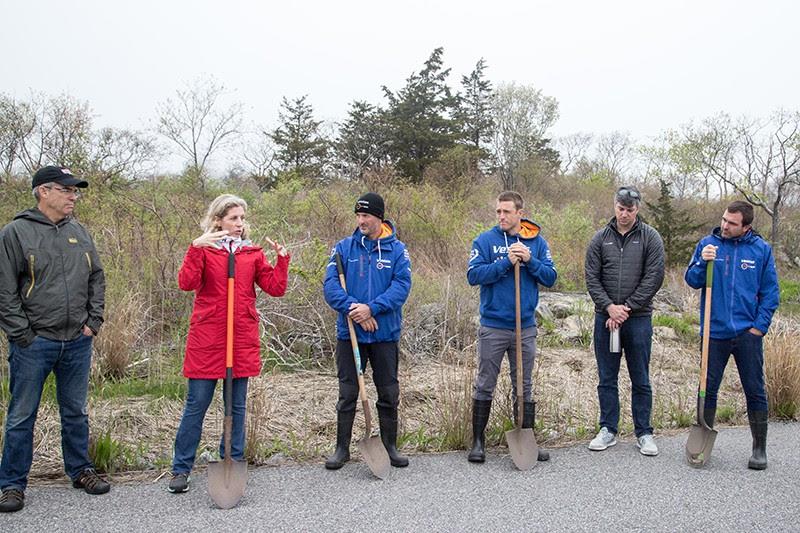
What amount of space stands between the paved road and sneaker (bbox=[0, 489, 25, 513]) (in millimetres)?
52

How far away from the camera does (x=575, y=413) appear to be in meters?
5.86

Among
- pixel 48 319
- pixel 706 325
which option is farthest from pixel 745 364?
pixel 48 319

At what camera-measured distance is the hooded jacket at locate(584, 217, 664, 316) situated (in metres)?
4.84

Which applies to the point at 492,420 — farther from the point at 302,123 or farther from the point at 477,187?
the point at 302,123

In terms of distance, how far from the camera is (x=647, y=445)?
15.8ft

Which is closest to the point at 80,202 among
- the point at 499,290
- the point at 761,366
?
the point at 499,290

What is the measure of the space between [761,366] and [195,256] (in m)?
4.05

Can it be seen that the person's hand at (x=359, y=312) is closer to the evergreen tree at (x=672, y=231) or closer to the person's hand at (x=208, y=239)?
the person's hand at (x=208, y=239)

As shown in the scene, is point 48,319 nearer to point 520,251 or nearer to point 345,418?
point 345,418

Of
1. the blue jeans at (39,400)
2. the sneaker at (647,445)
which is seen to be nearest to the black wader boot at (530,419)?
the sneaker at (647,445)

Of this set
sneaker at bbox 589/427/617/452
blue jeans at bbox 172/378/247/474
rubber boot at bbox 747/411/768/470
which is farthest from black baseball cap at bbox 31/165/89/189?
rubber boot at bbox 747/411/768/470

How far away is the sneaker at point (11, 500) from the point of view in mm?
3531

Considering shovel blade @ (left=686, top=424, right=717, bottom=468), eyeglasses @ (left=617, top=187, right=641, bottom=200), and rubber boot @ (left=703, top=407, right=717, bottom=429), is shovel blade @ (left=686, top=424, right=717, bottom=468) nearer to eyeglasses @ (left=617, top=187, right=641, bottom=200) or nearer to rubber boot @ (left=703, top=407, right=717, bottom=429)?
rubber boot @ (left=703, top=407, right=717, bottom=429)

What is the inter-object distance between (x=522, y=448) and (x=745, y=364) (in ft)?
5.82
